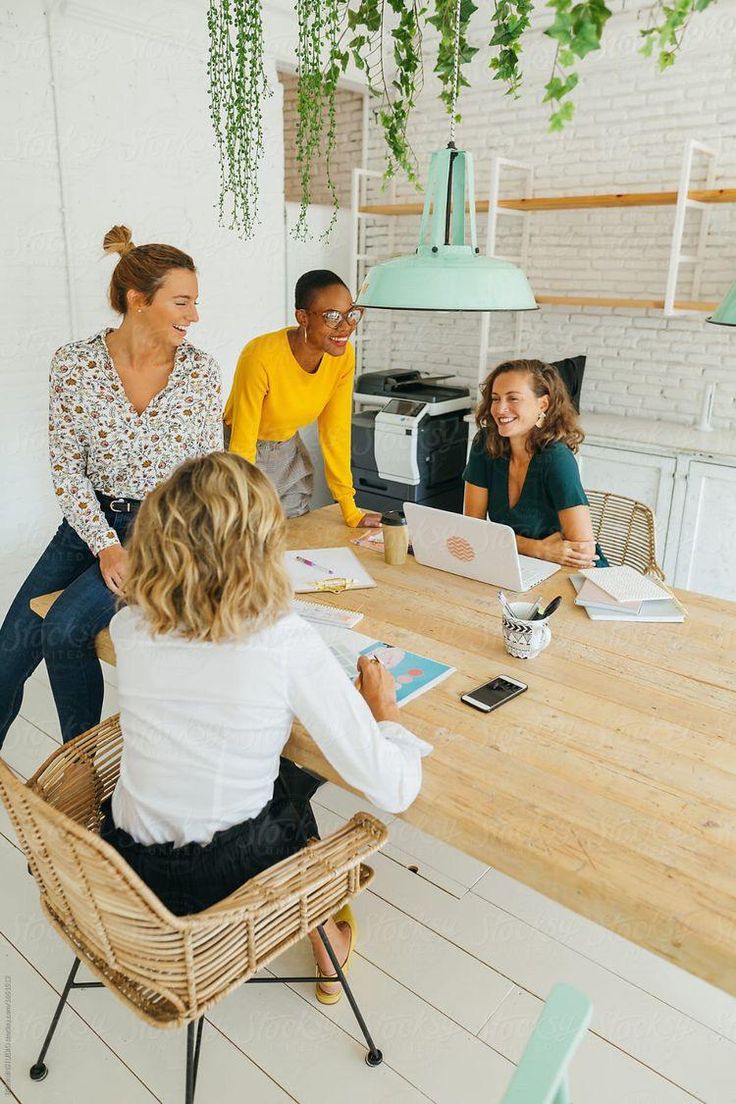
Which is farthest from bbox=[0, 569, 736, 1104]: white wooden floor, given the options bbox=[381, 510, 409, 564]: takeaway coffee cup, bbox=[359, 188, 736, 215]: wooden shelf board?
bbox=[359, 188, 736, 215]: wooden shelf board

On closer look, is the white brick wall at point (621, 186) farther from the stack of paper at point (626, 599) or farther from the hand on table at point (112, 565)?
the hand on table at point (112, 565)

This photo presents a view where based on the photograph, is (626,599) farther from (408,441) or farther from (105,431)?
(408,441)

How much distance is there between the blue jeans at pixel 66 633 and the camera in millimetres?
2051

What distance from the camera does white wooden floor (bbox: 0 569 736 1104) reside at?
1.69 meters

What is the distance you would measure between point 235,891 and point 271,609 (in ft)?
1.68

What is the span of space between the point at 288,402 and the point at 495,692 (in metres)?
1.49

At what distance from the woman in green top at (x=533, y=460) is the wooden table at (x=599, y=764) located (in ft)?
1.41

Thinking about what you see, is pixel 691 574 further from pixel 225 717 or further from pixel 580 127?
pixel 225 717

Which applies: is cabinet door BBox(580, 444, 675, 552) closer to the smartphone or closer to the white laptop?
the white laptop

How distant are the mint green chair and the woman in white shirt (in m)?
0.54

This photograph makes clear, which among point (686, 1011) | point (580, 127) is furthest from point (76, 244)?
point (686, 1011)

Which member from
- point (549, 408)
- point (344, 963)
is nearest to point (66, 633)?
point (344, 963)

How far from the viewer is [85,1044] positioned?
5.85 ft

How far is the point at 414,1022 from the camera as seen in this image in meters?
1.83
